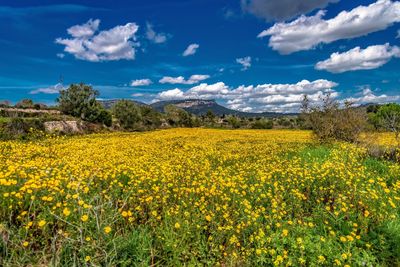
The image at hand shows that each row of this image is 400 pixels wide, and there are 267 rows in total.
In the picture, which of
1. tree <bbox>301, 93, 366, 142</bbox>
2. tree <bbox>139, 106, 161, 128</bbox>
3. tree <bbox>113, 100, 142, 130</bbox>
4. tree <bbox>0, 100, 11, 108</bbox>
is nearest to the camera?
tree <bbox>301, 93, 366, 142</bbox>

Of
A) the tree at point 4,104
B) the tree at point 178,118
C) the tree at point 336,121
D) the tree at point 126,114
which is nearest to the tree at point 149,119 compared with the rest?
the tree at point 126,114

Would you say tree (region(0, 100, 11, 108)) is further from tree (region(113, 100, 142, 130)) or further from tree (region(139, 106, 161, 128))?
tree (region(139, 106, 161, 128))

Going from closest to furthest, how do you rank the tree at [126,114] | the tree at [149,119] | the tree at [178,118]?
the tree at [126,114]
the tree at [149,119]
the tree at [178,118]

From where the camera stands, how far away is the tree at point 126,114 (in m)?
63.5

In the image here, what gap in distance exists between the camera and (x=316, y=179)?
9211 mm

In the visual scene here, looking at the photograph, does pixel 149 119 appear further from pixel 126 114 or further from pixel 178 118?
pixel 178 118

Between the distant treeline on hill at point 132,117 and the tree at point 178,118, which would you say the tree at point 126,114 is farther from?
the tree at point 178,118

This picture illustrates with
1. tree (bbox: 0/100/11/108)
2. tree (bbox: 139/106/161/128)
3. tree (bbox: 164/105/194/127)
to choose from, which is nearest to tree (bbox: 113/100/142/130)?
tree (bbox: 139/106/161/128)

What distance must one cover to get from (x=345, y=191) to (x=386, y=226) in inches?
75.6

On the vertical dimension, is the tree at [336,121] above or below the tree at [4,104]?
below

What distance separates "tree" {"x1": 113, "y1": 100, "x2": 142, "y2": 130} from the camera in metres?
63.5

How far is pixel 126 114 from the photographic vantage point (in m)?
63.5

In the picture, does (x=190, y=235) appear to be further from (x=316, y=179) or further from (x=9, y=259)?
(x=316, y=179)

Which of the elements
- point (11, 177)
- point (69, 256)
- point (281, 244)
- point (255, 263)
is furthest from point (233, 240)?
point (11, 177)
